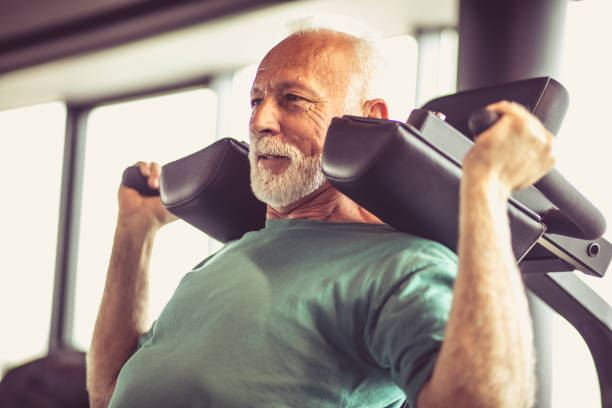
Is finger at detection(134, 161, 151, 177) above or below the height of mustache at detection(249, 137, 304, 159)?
below

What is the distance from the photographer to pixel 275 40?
10.7 feet

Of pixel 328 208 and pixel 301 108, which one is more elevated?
pixel 301 108

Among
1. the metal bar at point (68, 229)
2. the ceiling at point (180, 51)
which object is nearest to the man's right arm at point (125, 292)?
the ceiling at point (180, 51)

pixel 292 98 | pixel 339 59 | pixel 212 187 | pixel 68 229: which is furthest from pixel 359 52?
pixel 68 229

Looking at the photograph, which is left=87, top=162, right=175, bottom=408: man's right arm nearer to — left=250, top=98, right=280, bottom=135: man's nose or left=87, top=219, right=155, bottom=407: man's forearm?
left=87, top=219, right=155, bottom=407: man's forearm

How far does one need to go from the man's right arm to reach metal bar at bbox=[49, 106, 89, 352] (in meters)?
3.23

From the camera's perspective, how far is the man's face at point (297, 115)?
1.13 metres

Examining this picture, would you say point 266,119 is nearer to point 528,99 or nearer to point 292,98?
point 292,98

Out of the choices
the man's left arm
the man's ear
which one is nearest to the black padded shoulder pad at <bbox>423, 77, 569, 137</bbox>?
the man's ear

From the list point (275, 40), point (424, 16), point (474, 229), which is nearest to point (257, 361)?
point (474, 229)

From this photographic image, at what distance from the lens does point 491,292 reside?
2.21 ft

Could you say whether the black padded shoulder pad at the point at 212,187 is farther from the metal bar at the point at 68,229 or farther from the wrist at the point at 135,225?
the metal bar at the point at 68,229

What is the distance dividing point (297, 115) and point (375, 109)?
16 centimetres

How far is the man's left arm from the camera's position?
655mm
